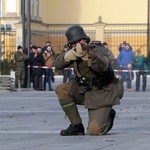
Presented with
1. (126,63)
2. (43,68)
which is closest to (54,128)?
(43,68)

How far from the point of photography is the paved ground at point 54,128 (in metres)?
11.8

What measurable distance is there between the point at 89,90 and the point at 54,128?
179cm

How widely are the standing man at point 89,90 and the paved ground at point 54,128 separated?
0.79 ft

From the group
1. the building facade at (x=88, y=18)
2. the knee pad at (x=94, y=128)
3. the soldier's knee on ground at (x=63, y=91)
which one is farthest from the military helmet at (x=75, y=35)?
the building facade at (x=88, y=18)

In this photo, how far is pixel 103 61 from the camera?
12828mm

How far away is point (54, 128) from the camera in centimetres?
1482

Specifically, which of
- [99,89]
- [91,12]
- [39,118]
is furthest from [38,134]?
[91,12]

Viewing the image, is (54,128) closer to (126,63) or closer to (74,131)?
(74,131)

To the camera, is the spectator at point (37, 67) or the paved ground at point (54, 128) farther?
the spectator at point (37, 67)

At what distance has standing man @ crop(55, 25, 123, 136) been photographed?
42.6 ft

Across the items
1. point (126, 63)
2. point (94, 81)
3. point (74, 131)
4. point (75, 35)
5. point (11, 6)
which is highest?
point (11, 6)

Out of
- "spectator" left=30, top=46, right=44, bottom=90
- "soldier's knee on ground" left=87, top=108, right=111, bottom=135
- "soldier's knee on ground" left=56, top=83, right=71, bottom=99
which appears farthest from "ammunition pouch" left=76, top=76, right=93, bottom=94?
"spectator" left=30, top=46, right=44, bottom=90

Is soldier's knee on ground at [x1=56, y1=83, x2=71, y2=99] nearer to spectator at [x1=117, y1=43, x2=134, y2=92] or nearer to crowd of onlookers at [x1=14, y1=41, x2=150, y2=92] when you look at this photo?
crowd of onlookers at [x1=14, y1=41, x2=150, y2=92]

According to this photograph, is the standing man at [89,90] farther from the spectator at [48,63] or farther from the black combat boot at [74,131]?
the spectator at [48,63]
